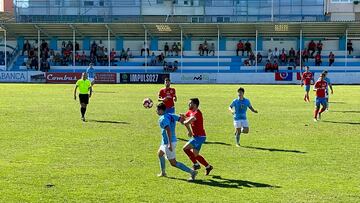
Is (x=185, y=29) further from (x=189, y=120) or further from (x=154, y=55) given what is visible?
(x=189, y=120)

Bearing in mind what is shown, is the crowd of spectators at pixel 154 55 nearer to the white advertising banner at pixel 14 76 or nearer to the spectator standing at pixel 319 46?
the spectator standing at pixel 319 46

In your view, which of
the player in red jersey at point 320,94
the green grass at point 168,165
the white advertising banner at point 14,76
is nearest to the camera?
the green grass at point 168,165

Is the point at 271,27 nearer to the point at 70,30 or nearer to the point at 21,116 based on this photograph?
the point at 70,30

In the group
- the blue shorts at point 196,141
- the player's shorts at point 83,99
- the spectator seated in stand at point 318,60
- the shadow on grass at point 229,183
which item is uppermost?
the spectator seated in stand at point 318,60

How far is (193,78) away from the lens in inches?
2192

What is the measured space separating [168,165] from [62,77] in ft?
148

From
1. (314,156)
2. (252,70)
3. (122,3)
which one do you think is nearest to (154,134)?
(314,156)

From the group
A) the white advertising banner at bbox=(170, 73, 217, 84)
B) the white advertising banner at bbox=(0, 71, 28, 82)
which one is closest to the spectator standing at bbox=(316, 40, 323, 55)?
the white advertising banner at bbox=(170, 73, 217, 84)

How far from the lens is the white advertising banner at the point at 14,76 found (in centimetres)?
5706

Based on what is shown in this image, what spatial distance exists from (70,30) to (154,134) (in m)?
47.3

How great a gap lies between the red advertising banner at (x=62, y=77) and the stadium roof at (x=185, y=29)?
20.9 ft

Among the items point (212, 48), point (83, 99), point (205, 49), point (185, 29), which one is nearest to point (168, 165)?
point (83, 99)

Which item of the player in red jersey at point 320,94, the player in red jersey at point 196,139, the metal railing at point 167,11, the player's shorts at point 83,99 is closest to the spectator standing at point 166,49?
the metal railing at point 167,11

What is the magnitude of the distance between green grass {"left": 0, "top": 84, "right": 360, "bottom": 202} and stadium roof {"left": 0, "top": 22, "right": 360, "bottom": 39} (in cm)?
3681
